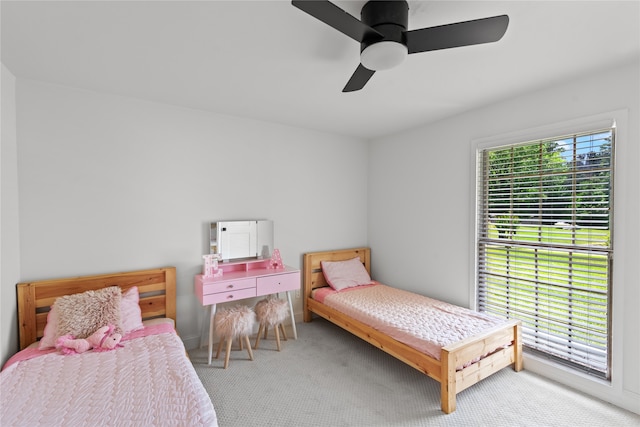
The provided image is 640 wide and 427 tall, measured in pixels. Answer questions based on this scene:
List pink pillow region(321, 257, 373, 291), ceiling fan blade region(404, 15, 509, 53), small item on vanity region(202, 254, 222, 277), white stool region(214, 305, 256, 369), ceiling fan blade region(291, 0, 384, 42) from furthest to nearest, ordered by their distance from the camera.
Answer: pink pillow region(321, 257, 373, 291)
small item on vanity region(202, 254, 222, 277)
white stool region(214, 305, 256, 369)
ceiling fan blade region(404, 15, 509, 53)
ceiling fan blade region(291, 0, 384, 42)

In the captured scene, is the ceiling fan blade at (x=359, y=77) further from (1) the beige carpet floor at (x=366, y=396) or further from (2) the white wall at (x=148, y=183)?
(1) the beige carpet floor at (x=366, y=396)

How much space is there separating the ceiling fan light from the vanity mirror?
2154mm

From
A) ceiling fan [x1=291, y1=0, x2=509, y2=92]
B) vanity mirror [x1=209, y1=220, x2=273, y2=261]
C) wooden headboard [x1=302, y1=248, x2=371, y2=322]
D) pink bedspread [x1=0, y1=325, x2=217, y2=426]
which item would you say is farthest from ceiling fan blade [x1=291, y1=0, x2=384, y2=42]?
wooden headboard [x1=302, y1=248, x2=371, y2=322]

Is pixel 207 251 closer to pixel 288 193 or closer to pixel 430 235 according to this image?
pixel 288 193

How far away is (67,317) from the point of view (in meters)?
2.09

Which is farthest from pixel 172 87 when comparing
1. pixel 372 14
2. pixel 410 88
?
pixel 410 88

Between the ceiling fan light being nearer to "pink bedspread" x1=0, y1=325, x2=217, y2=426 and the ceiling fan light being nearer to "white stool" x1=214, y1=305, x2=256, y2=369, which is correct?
"pink bedspread" x1=0, y1=325, x2=217, y2=426

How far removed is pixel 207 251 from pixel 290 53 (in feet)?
6.81

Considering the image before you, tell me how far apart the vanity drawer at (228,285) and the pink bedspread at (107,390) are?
2.22 feet

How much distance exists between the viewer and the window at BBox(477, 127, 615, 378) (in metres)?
2.18

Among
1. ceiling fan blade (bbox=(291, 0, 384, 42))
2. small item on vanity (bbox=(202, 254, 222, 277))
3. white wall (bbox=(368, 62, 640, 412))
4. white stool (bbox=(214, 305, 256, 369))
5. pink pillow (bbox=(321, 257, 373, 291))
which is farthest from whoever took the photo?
pink pillow (bbox=(321, 257, 373, 291))

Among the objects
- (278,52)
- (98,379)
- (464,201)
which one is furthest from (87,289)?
(464,201)

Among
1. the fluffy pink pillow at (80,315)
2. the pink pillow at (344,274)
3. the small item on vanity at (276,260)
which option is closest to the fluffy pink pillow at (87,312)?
the fluffy pink pillow at (80,315)

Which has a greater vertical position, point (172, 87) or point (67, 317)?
point (172, 87)
